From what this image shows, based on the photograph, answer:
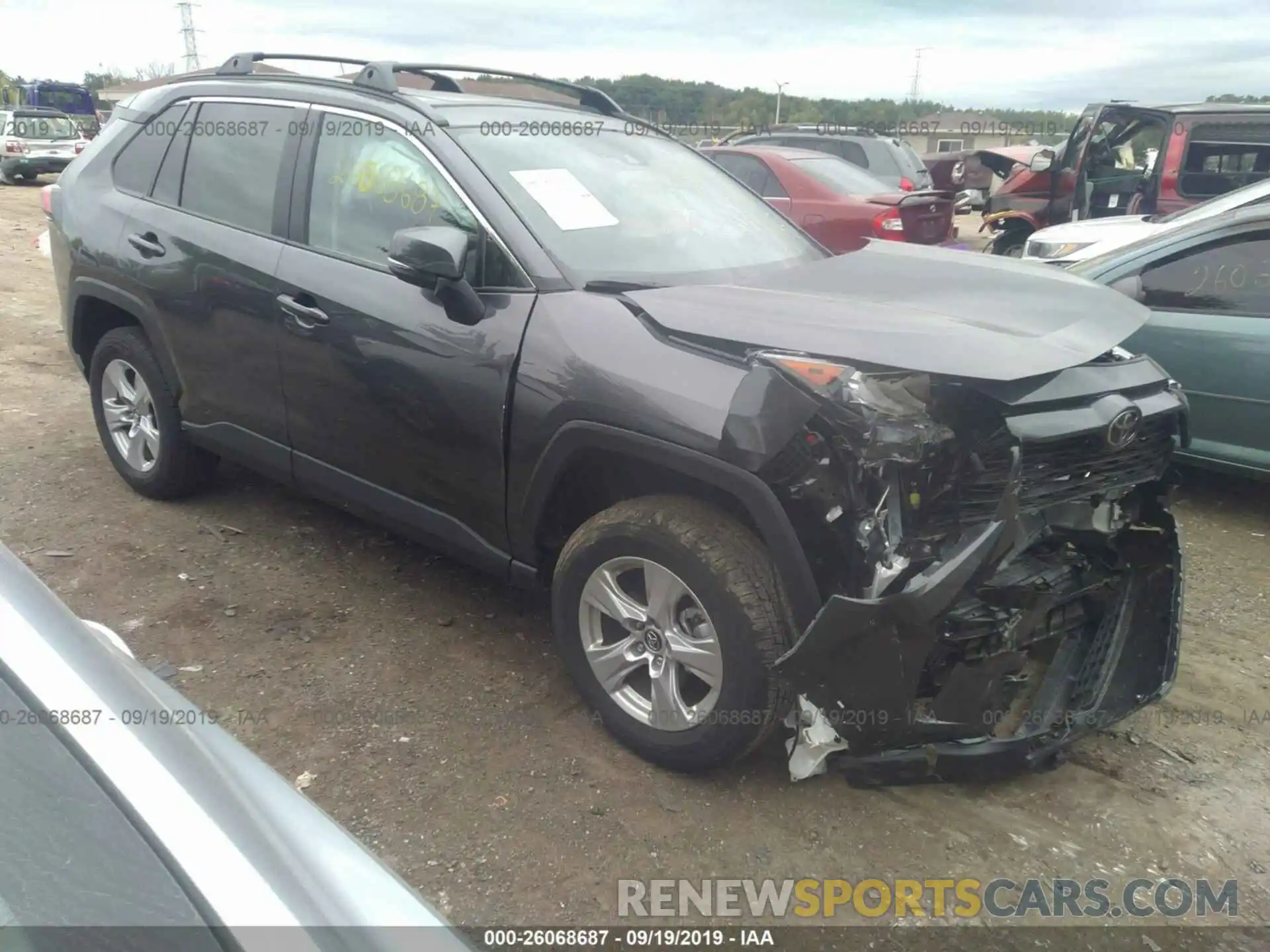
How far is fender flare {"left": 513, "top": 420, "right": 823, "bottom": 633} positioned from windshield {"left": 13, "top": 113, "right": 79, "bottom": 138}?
81.1 ft

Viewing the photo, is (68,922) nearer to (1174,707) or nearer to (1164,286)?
(1174,707)

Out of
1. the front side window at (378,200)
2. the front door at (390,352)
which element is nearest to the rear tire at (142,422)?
the front door at (390,352)

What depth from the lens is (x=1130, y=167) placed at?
1062 cm

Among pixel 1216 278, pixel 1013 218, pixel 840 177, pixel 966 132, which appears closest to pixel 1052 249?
pixel 840 177

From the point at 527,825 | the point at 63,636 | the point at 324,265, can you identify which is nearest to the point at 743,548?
the point at 527,825

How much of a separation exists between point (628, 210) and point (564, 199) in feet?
0.81

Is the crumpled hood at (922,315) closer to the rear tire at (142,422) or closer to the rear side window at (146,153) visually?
the rear tire at (142,422)

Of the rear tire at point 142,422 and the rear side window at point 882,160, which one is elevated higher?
the rear side window at point 882,160

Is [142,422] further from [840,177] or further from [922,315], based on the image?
[840,177]

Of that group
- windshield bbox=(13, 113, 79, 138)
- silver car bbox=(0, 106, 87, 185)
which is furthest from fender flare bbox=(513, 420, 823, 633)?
windshield bbox=(13, 113, 79, 138)

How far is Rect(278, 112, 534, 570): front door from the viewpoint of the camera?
10.1 ft

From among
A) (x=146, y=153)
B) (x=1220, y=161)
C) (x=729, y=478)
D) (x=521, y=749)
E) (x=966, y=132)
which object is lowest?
(x=521, y=749)

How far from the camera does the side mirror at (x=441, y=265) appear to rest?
9.44 ft

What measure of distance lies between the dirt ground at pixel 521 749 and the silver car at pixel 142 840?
1.26 meters
